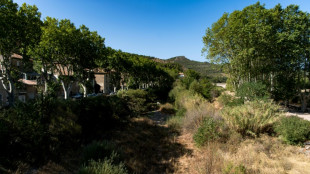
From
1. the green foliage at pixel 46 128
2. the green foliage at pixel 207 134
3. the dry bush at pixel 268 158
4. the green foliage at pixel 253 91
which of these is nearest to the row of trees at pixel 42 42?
the green foliage at pixel 46 128

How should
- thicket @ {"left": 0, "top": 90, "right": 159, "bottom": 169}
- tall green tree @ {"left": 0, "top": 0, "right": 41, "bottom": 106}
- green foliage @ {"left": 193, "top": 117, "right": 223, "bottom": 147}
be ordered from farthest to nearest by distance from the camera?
tall green tree @ {"left": 0, "top": 0, "right": 41, "bottom": 106}
green foliage @ {"left": 193, "top": 117, "right": 223, "bottom": 147}
thicket @ {"left": 0, "top": 90, "right": 159, "bottom": 169}

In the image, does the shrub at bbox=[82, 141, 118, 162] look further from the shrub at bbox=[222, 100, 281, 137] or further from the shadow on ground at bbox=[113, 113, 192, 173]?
the shrub at bbox=[222, 100, 281, 137]

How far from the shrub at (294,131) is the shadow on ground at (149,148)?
14.6 ft

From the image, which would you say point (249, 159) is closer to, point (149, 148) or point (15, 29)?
point (149, 148)

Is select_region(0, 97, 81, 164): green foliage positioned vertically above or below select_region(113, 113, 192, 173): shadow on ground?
above

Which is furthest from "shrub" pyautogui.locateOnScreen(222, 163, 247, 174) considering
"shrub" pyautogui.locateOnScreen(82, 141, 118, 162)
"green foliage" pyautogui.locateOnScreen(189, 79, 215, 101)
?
"green foliage" pyautogui.locateOnScreen(189, 79, 215, 101)

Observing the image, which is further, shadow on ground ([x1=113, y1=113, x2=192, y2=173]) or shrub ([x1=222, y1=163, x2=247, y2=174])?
shadow on ground ([x1=113, y1=113, x2=192, y2=173])

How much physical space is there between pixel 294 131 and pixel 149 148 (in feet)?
22.4

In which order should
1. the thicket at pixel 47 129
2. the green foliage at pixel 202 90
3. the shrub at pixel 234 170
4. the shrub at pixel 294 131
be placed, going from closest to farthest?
the shrub at pixel 234 170 → the thicket at pixel 47 129 → the shrub at pixel 294 131 → the green foliage at pixel 202 90

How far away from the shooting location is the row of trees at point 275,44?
13.3 meters

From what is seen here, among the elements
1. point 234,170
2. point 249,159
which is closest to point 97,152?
point 234,170

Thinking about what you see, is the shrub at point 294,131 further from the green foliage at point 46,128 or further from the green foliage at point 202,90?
the green foliage at point 202,90

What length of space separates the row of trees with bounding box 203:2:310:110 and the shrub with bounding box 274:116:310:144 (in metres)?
8.77

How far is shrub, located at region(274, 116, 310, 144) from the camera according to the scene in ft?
20.4
